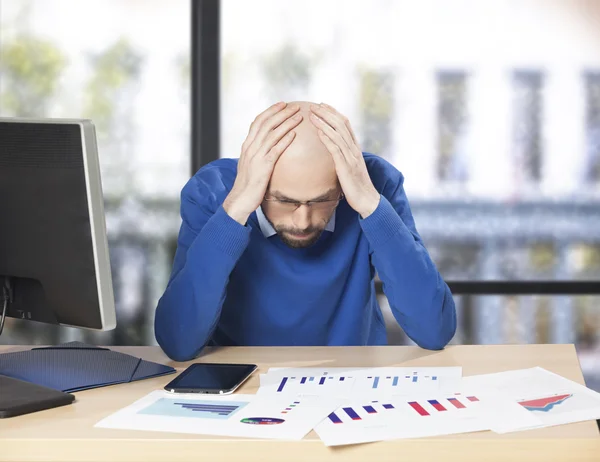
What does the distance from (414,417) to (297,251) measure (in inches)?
27.6

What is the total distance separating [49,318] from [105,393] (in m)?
0.15

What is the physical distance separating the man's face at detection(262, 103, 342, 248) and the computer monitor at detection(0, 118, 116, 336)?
1.69 ft

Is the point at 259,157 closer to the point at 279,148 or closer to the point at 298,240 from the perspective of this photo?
the point at 279,148

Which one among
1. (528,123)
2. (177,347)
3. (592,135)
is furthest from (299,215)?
(592,135)

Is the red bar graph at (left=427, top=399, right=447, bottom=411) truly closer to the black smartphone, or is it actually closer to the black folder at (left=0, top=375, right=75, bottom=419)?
the black smartphone

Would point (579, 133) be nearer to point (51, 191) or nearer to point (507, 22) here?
point (507, 22)

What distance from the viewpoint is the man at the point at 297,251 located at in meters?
1.61

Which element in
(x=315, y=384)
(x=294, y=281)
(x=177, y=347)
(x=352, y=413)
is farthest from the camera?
(x=294, y=281)

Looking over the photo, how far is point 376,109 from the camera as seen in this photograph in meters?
3.04

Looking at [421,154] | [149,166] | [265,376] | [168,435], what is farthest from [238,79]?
[168,435]

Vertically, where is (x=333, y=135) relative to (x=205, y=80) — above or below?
below

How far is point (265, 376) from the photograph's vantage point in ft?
4.64

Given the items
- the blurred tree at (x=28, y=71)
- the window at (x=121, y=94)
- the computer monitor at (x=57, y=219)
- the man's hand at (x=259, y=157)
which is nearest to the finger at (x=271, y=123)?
the man's hand at (x=259, y=157)

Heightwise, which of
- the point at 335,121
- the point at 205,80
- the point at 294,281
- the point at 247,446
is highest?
the point at 205,80
